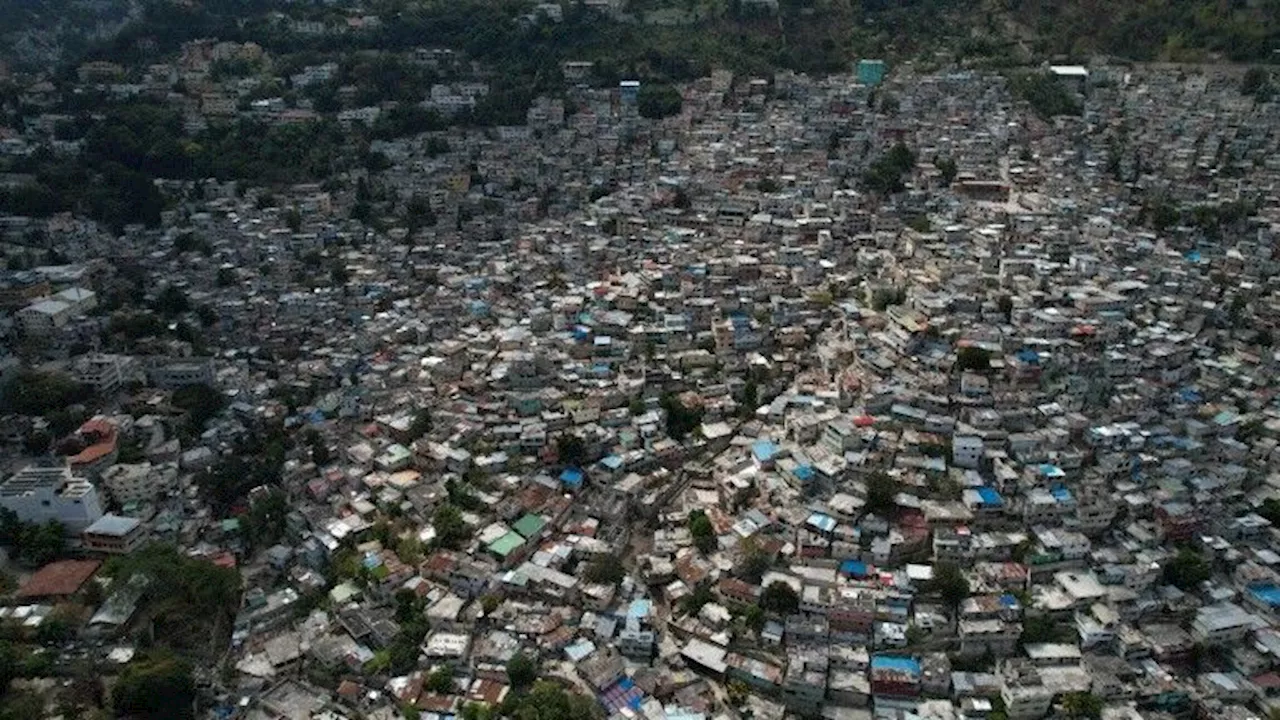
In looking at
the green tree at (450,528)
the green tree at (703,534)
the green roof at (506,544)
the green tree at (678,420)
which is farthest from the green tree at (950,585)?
the green tree at (450,528)

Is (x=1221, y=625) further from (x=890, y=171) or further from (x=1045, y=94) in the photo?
(x=1045, y=94)

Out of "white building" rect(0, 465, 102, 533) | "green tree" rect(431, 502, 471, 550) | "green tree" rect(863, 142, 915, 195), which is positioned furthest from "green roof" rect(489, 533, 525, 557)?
"green tree" rect(863, 142, 915, 195)

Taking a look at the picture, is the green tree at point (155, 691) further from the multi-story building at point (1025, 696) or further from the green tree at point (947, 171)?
the green tree at point (947, 171)

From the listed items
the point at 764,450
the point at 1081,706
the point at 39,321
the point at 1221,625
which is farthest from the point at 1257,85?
the point at 39,321

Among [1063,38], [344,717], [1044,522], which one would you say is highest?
[1063,38]

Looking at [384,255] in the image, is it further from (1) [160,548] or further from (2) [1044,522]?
(2) [1044,522]

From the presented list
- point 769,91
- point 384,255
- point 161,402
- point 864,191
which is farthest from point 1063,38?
point 161,402

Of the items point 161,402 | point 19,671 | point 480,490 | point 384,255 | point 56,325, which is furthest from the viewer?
point 384,255
